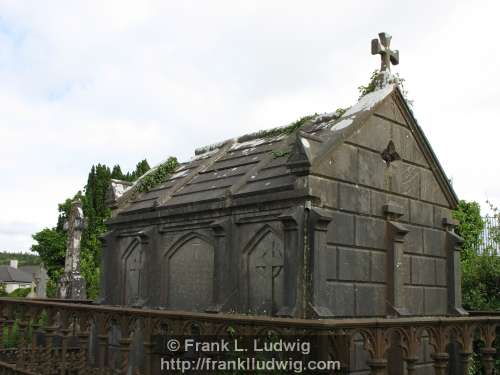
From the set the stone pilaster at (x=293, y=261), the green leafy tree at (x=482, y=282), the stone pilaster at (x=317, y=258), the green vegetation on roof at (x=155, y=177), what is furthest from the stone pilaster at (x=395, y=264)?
the green vegetation on roof at (x=155, y=177)

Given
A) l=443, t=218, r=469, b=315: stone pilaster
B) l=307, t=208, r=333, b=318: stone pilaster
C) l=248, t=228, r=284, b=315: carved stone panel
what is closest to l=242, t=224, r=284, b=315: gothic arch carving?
l=248, t=228, r=284, b=315: carved stone panel

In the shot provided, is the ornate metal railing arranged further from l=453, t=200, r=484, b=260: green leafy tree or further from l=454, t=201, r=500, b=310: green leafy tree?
l=453, t=200, r=484, b=260: green leafy tree

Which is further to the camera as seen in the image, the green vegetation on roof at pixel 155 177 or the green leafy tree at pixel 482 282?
the green vegetation on roof at pixel 155 177

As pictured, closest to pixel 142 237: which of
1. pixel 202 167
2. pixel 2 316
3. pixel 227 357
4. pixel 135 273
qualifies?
pixel 135 273

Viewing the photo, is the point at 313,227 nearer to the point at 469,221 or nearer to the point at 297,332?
the point at 297,332

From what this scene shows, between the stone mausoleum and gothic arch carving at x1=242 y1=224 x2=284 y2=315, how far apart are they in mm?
19

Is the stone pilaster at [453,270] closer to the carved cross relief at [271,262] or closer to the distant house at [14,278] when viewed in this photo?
the carved cross relief at [271,262]

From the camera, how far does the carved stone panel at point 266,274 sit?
29.4 feet

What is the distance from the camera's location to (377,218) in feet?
31.6

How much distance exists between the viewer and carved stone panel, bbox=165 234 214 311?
10.5m

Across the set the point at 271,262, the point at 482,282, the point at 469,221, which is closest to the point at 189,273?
the point at 271,262

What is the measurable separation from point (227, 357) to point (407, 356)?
2.72 m

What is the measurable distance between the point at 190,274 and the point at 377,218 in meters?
3.83

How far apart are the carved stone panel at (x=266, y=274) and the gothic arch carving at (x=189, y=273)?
110cm
